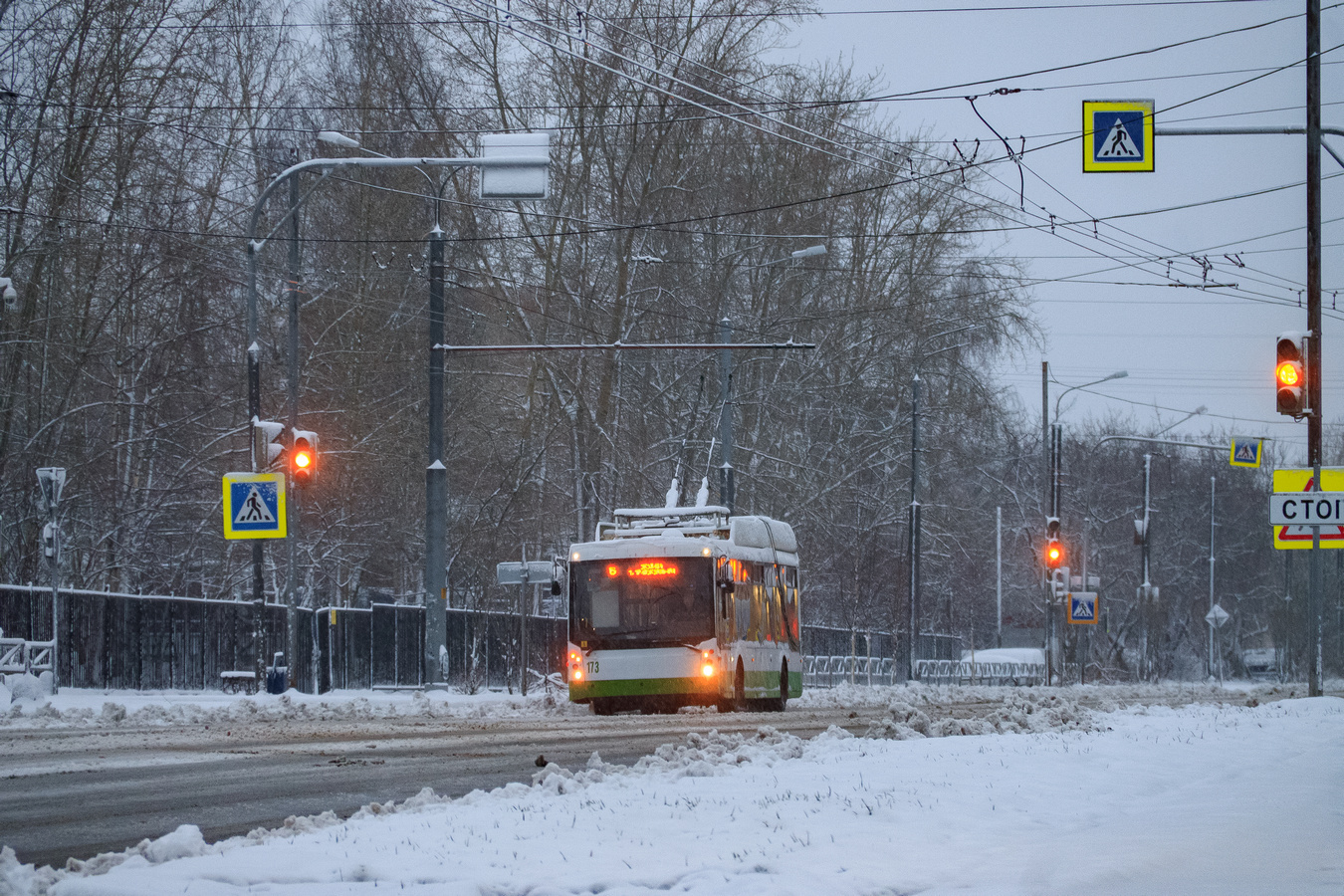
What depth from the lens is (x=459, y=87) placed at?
4050cm

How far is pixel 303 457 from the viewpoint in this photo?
85.0 ft

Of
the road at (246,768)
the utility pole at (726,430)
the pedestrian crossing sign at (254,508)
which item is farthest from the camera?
the utility pole at (726,430)

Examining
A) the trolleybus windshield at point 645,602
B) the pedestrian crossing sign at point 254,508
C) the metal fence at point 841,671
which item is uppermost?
the pedestrian crossing sign at point 254,508

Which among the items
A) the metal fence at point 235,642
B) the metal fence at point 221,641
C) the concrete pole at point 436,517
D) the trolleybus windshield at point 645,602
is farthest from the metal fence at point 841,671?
the trolleybus windshield at point 645,602

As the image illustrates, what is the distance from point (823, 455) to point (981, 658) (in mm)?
15923

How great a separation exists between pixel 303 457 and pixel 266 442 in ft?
2.64

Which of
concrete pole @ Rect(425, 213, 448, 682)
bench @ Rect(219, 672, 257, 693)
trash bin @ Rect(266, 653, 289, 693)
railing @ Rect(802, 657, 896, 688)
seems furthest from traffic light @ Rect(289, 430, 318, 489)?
railing @ Rect(802, 657, 896, 688)

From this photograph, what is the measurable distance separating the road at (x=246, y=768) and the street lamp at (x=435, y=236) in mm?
7236

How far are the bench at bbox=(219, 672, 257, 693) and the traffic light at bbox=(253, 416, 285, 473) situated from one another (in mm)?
4480

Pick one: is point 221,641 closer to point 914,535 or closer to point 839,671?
point 914,535

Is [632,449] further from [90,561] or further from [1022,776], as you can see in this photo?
[1022,776]

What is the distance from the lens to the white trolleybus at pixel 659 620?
80.3ft

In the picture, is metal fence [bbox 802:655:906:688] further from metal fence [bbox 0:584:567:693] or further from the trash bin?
the trash bin

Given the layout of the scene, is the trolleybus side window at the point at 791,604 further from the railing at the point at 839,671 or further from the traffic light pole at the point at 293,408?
the railing at the point at 839,671
